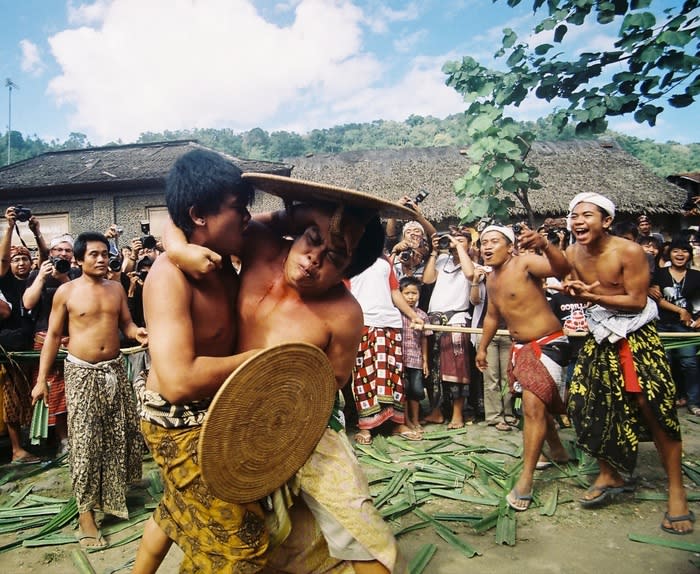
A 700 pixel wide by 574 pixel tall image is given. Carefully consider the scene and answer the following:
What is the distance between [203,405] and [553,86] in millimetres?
2568

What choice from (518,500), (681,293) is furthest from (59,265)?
(681,293)

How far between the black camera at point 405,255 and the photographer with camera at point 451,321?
309mm

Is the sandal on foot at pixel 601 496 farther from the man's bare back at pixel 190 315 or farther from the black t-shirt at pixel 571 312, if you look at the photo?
the man's bare back at pixel 190 315

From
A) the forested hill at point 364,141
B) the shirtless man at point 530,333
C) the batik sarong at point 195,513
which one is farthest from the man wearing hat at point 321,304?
the forested hill at point 364,141

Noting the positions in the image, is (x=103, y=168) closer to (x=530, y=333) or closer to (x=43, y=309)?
(x=43, y=309)

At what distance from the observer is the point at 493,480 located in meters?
4.16

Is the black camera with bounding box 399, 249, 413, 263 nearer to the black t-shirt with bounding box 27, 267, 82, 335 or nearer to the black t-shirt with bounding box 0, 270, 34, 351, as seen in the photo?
the black t-shirt with bounding box 27, 267, 82, 335

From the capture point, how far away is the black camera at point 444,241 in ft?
20.8

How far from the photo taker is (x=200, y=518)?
6.28ft

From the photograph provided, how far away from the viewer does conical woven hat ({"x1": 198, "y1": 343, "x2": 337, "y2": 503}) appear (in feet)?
5.06

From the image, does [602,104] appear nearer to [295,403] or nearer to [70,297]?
[295,403]

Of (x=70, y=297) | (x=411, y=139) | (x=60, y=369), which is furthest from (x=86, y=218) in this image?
(x=411, y=139)

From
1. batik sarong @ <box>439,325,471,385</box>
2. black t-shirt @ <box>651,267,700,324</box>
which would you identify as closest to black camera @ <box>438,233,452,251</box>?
batik sarong @ <box>439,325,471,385</box>

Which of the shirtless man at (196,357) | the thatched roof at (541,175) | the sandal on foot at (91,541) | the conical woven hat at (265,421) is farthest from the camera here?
the thatched roof at (541,175)
